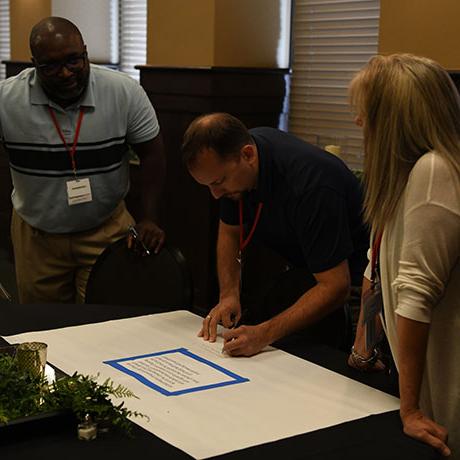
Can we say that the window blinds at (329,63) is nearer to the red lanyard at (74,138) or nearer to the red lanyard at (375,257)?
the red lanyard at (74,138)

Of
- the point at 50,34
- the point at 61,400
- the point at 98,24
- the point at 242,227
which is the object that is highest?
the point at 98,24

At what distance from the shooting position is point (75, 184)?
3180mm

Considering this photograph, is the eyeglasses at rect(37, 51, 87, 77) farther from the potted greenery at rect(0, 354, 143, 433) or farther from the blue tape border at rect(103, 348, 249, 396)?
the potted greenery at rect(0, 354, 143, 433)

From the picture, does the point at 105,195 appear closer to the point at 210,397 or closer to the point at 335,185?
the point at 335,185

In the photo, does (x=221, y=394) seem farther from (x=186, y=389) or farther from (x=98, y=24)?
(x=98, y=24)

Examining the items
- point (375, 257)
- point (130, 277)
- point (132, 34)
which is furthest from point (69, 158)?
point (132, 34)

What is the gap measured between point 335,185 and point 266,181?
21cm

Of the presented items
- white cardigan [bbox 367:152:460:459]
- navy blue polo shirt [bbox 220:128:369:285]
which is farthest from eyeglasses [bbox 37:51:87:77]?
white cardigan [bbox 367:152:460:459]

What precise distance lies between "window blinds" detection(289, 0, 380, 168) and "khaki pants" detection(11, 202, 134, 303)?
157 centimetres

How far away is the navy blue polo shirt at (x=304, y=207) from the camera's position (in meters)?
2.29

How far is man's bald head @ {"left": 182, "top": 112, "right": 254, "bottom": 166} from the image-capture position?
7.55ft

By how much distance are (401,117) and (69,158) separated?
1.78 meters

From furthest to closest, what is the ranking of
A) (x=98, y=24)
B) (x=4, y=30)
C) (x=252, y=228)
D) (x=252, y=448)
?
(x=4, y=30), (x=98, y=24), (x=252, y=228), (x=252, y=448)

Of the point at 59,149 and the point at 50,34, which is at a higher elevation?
the point at 50,34
